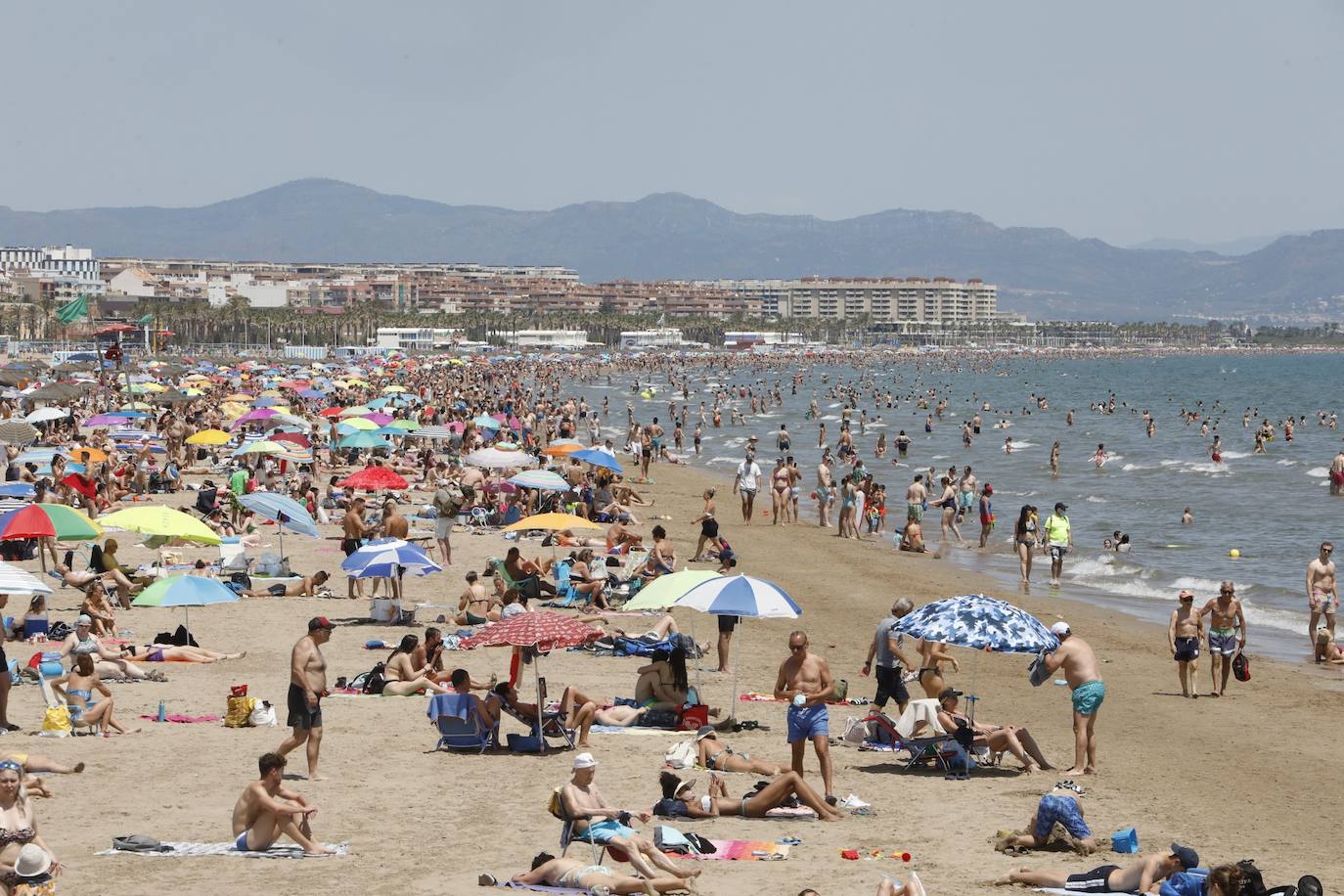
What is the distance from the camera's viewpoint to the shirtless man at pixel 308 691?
9.43 metres

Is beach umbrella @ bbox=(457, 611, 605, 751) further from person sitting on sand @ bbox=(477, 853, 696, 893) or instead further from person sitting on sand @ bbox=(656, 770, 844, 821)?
person sitting on sand @ bbox=(477, 853, 696, 893)

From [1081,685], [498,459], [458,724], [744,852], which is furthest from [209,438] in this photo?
[744,852]

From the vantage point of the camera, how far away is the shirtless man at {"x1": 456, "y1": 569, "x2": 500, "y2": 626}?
50.5ft

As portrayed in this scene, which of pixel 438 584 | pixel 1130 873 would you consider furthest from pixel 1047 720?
pixel 438 584

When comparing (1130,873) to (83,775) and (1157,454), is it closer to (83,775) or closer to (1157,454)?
(83,775)

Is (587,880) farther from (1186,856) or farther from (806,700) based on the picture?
(1186,856)

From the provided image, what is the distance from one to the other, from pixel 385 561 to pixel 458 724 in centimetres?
404

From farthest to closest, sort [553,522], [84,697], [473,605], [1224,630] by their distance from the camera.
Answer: [553,522]
[473,605]
[1224,630]
[84,697]

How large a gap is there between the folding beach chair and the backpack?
1800 millimetres

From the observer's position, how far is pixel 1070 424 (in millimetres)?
58844

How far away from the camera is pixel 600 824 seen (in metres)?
8.07

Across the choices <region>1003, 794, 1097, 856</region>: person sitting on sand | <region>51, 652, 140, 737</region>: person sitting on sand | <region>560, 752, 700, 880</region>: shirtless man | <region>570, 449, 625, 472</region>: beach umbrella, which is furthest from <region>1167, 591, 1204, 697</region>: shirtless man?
<region>570, 449, 625, 472</region>: beach umbrella

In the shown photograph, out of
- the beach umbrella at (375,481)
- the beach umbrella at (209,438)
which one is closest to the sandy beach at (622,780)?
the beach umbrella at (375,481)

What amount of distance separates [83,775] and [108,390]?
→ 45.5 m
